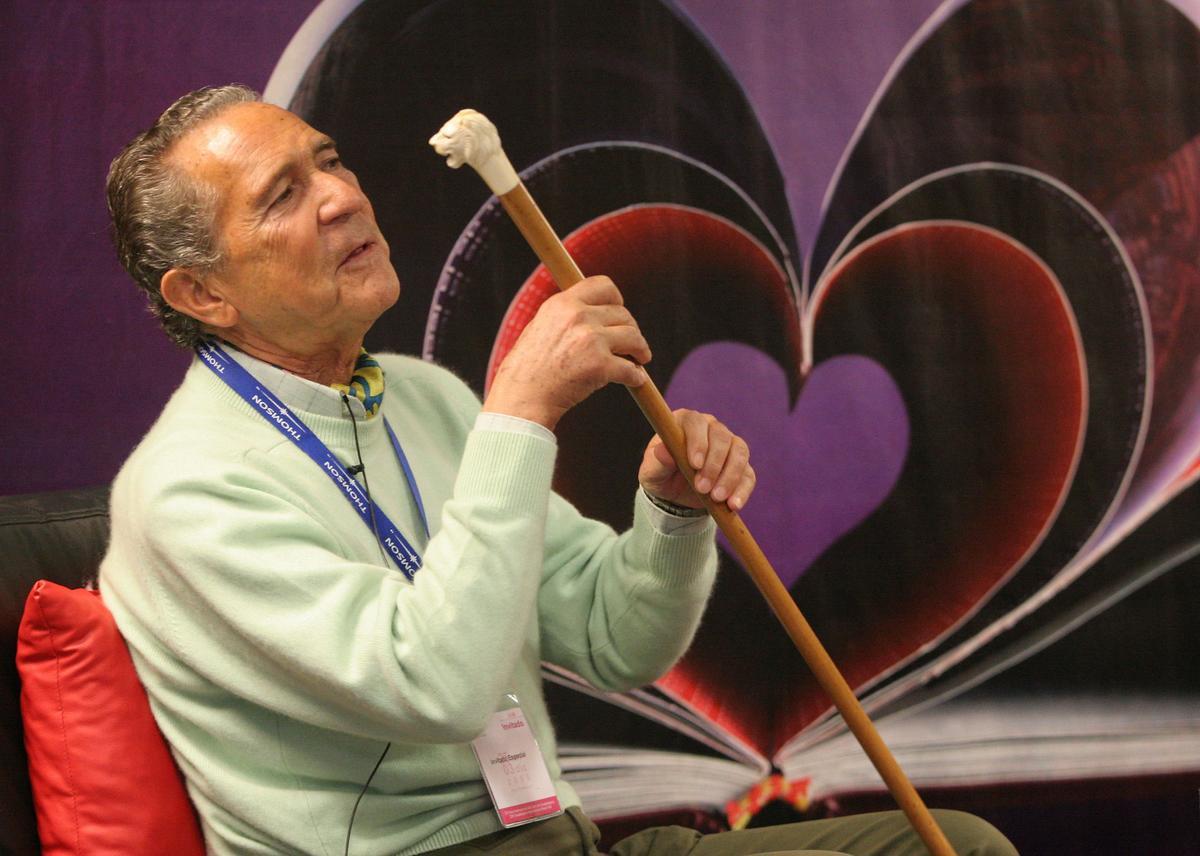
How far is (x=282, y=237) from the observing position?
150 centimetres

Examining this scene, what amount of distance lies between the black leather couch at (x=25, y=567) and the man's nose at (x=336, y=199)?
556 millimetres

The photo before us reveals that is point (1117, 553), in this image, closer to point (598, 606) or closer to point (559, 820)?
point (598, 606)

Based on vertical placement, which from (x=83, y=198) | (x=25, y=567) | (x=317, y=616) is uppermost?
(x=83, y=198)

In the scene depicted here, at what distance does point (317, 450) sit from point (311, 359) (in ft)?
0.51

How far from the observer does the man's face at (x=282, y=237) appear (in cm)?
150

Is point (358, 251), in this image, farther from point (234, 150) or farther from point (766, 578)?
point (766, 578)

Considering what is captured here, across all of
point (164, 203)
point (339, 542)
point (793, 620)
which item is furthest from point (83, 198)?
point (793, 620)

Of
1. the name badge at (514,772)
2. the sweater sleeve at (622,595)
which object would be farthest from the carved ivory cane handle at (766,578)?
the name badge at (514,772)

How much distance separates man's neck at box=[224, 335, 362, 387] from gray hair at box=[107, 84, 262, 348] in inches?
4.5

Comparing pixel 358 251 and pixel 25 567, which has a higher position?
pixel 358 251

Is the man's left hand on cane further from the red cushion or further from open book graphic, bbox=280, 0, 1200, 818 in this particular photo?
open book graphic, bbox=280, 0, 1200, 818

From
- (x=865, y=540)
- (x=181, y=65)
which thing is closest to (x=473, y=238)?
(x=181, y=65)

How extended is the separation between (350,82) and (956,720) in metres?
1.92

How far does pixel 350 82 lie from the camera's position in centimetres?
257
